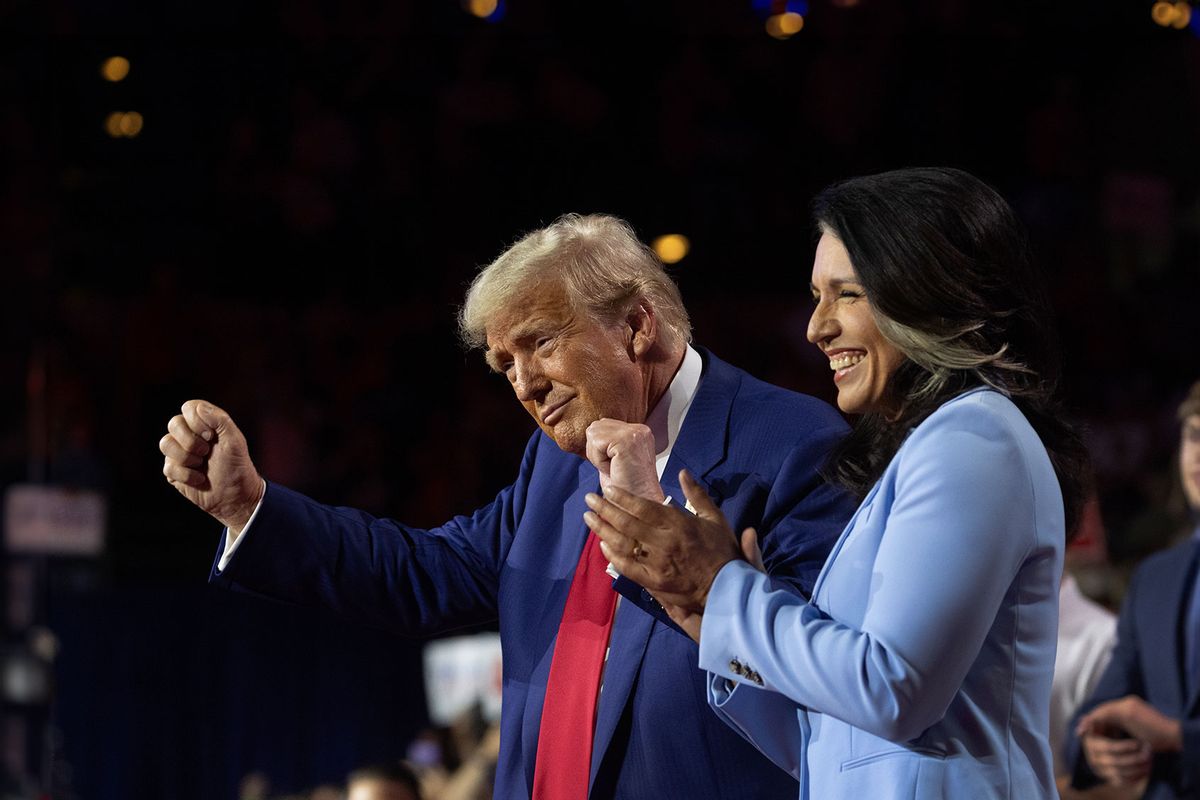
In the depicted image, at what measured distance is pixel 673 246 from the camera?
648cm

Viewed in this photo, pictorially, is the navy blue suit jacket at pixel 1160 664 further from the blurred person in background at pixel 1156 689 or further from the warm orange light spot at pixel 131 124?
the warm orange light spot at pixel 131 124

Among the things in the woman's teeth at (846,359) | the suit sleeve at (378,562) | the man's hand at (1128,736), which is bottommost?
the man's hand at (1128,736)

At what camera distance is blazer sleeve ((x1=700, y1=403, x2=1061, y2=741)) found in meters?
1.35

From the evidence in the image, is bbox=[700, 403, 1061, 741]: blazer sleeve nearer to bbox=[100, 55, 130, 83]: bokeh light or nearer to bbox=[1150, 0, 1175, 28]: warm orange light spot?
bbox=[1150, 0, 1175, 28]: warm orange light spot

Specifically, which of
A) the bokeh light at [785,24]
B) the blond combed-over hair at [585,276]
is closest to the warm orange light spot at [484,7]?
the bokeh light at [785,24]

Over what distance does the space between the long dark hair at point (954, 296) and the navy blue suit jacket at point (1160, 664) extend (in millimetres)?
1711

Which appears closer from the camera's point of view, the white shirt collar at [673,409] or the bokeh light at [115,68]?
the white shirt collar at [673,409]

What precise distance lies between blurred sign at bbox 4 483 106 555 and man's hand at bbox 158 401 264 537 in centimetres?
308

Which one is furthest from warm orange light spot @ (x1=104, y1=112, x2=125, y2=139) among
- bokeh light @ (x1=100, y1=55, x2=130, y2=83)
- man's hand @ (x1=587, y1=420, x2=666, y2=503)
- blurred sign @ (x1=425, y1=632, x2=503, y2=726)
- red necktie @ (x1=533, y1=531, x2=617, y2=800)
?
man's hand @ (x1=587, y1=420, x2=666, y2=503)

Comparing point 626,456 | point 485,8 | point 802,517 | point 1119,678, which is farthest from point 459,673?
point 626,456

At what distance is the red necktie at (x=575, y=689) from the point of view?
2027 millimetres

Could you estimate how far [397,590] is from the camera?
229 cm

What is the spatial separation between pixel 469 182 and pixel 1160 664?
413cm

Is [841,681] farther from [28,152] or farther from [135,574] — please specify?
[28,152]
